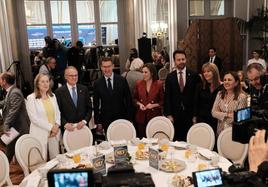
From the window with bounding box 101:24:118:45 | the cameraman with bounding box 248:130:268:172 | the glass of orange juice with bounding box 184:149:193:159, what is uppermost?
the window with bounding box 101:24:118:45

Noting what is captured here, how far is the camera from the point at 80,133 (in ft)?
13.5

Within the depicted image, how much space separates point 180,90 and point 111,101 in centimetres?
100

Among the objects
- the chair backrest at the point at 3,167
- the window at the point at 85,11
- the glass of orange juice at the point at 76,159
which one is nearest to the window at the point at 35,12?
the window at the point at 85,11

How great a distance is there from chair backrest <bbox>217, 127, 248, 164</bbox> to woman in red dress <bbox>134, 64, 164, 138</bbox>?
1.12 m

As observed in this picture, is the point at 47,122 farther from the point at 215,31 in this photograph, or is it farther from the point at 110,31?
the point at 110,31

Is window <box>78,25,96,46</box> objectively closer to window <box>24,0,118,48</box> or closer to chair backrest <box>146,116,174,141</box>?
window <box>24,0,118,48</box>

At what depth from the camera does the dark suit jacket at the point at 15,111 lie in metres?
4.20

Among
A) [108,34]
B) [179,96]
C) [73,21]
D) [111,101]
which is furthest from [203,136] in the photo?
[73,21]

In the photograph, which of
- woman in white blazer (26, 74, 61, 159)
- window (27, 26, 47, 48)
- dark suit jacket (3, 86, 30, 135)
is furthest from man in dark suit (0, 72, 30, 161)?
window (27, 26, 47, 48)

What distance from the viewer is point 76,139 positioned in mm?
4086

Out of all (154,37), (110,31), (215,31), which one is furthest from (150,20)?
(215,31)

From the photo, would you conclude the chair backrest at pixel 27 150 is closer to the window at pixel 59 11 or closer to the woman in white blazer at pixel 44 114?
the woman in white blazer at pixel 44 114

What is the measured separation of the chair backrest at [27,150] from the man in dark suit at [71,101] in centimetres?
55

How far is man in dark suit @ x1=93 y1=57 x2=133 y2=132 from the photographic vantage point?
14.6 ft
